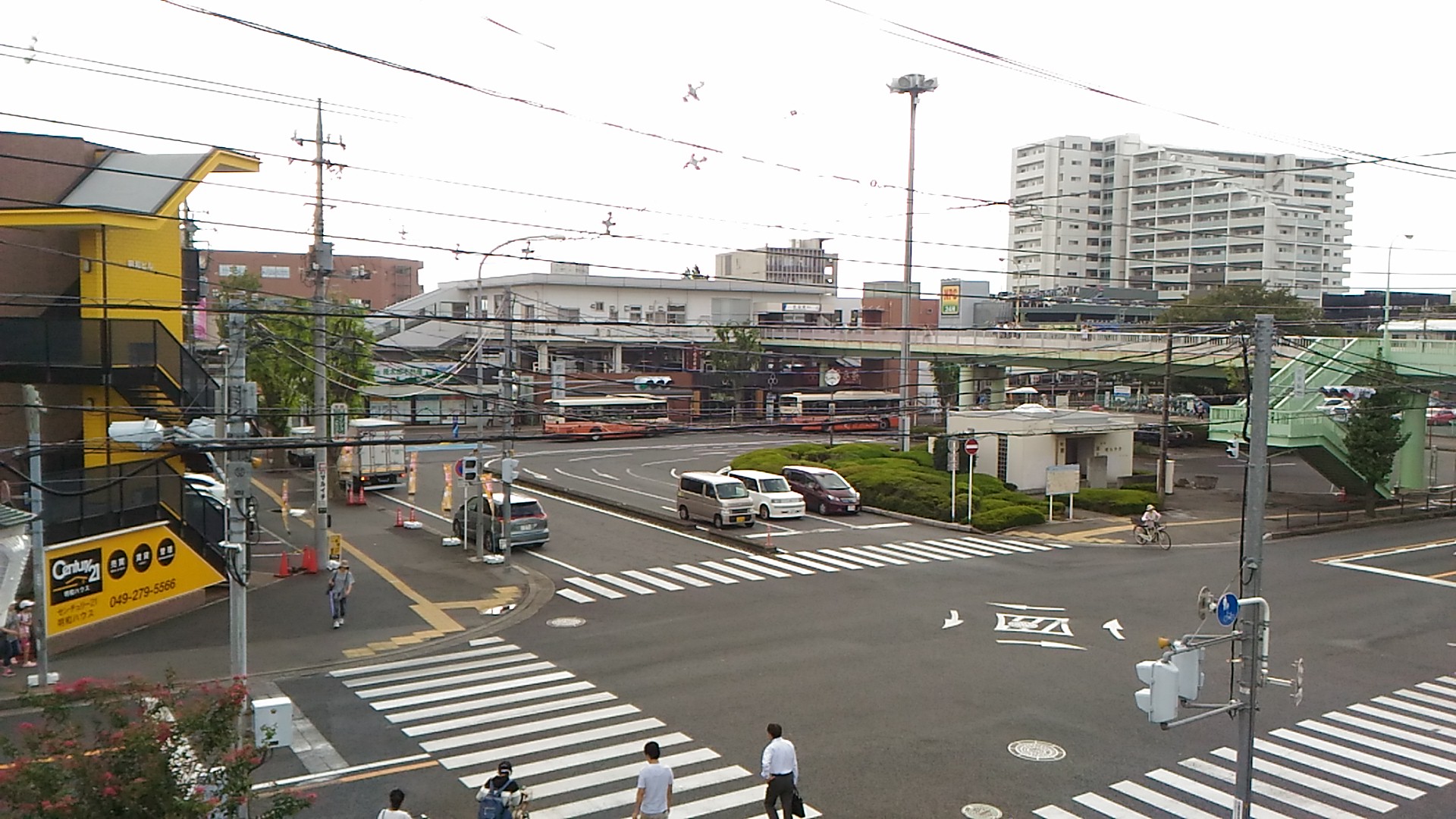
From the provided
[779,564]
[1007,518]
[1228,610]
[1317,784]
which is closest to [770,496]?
[779,564]

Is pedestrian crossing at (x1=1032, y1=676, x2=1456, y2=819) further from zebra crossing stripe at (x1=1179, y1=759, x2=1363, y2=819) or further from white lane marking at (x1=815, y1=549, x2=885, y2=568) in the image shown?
white lane marking at (x1=815, y1=549, x2=885, y2=568)

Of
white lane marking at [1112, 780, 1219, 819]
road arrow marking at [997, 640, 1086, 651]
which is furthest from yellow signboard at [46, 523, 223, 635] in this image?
white lane marking at [1112, 780, 1219, 819]

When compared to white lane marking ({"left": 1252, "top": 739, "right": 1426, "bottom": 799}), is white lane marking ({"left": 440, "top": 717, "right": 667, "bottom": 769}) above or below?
below

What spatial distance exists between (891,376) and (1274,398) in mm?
40379

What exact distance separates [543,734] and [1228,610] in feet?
27.9

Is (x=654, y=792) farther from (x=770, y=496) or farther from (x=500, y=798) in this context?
(x=770, y=496)

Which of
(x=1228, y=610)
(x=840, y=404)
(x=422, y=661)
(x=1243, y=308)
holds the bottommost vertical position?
(x=422, y=661)

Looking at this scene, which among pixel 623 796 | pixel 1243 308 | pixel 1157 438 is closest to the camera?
pixel 623 796

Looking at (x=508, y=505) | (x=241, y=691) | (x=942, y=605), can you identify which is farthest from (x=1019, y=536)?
(x=241, y=691)

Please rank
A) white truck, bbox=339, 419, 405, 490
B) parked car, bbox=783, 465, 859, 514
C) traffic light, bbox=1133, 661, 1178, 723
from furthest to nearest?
white truck, bbox=339, 419, 405, 490 < parked car, bbox=783, 465, 859, 514 < traffic light, bbox=1133, 661, 1178, 723

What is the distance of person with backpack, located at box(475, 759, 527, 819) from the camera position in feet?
34.6

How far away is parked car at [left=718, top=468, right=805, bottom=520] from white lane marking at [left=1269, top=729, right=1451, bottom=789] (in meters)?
19.1

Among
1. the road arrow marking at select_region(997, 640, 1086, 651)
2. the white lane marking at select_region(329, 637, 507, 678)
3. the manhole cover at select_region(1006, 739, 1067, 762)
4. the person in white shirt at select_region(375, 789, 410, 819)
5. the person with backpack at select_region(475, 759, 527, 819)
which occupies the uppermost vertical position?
→ the person in white shirt at select_region(375, 789, 410, 819)

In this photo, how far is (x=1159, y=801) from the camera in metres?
12.1
